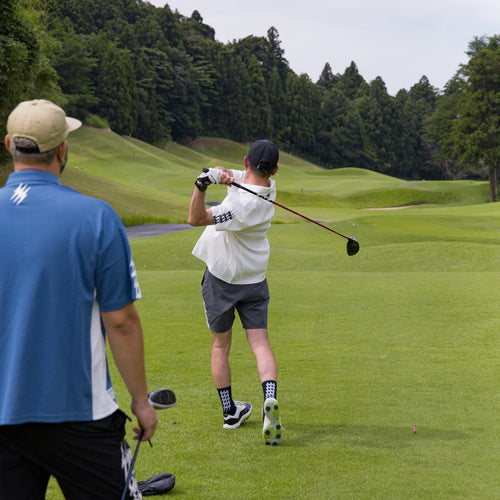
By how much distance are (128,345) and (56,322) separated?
0.29 metres

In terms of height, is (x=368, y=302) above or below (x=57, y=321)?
below

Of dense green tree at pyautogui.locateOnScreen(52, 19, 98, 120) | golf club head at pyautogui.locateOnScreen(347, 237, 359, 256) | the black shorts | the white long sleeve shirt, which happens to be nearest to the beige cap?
the black shorts

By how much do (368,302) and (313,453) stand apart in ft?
20.4

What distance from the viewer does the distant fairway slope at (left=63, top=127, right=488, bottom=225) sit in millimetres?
34094

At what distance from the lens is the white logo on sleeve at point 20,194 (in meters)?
2.26

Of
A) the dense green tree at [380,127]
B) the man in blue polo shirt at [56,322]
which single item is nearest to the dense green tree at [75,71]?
the dense green tree at [380,127]

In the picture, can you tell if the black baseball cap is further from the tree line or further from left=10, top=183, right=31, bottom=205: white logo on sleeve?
the tree line

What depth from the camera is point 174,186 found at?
5338 centimetres

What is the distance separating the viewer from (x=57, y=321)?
7.38 ft

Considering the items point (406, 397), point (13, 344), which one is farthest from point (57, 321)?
point (406, 397)

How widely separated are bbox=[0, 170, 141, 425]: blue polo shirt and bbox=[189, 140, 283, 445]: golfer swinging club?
2.29m

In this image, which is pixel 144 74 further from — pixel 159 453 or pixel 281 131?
pixel 159 453

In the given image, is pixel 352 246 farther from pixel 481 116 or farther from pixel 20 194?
pixel 481 116

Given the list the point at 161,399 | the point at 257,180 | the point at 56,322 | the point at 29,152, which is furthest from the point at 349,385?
the point at 29,152
